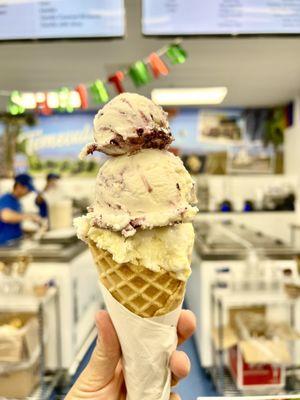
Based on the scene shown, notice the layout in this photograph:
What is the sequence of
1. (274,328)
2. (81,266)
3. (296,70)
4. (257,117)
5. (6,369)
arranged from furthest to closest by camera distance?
(257,117), (296,70), (81,266), (274,328), (6,369)

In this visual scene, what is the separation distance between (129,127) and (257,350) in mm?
2696

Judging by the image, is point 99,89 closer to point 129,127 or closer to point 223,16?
point 223,16

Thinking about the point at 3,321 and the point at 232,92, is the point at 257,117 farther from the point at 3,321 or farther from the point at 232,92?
the point at 3,321

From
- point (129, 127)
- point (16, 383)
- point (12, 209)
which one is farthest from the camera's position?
point (12, 209)

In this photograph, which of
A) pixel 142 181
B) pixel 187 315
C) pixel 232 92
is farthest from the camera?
pixel 232 92

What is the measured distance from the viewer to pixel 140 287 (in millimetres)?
1143

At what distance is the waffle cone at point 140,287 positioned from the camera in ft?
3.71

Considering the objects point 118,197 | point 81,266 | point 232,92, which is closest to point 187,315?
point 118,197

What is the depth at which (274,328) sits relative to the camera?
3518mm

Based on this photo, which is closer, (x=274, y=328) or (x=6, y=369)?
(x=6, y=369)

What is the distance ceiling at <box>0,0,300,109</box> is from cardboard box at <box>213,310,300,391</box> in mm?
2581

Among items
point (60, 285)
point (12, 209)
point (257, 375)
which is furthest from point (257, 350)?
point (12, 209)

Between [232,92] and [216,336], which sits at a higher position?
[232,92]

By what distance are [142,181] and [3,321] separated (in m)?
2.68
